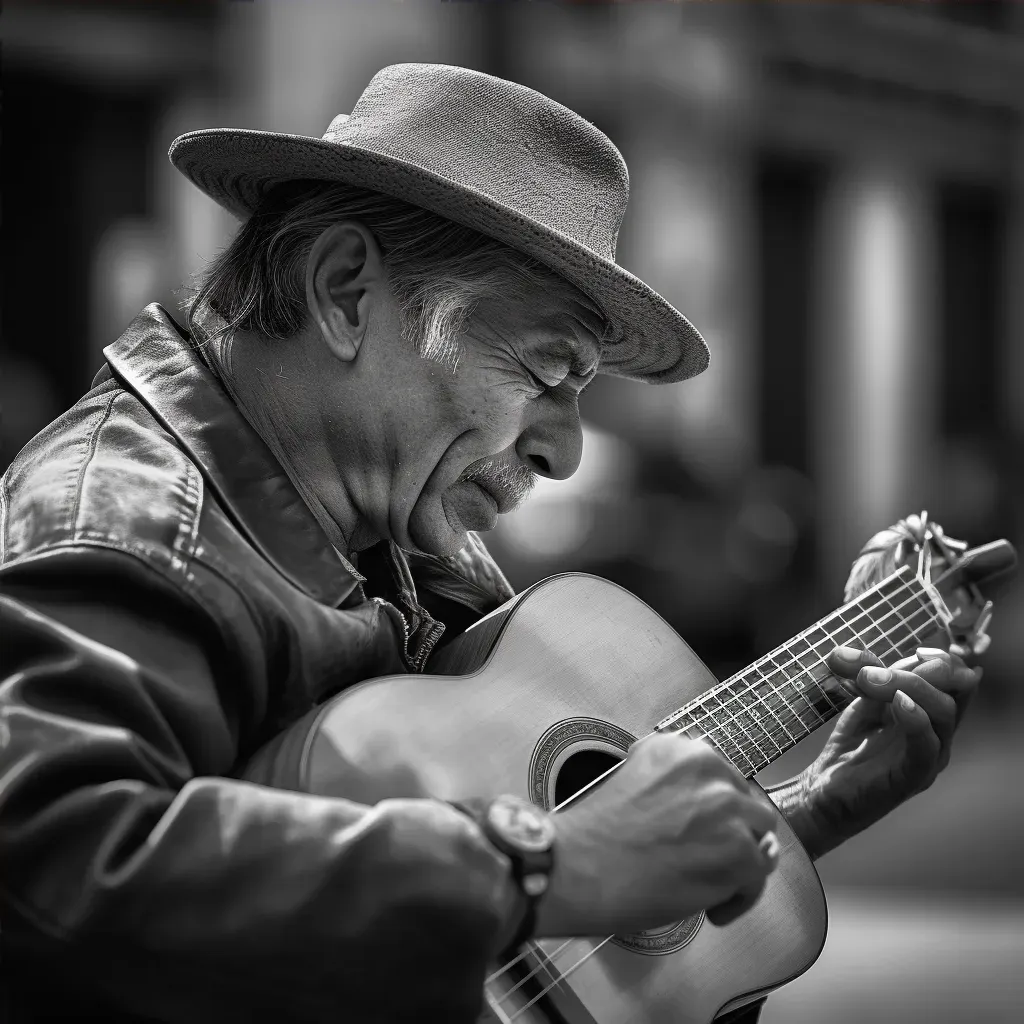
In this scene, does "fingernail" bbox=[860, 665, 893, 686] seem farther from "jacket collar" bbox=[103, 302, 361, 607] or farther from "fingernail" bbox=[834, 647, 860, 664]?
Answer: "jacket collar" bbox=[103, 302, 361, 607]

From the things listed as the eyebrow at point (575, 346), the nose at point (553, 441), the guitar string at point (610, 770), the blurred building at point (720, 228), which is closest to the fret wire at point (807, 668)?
the guitar string at point (610, 770)

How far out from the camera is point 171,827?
1261mm

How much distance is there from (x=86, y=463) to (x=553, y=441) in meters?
0.70

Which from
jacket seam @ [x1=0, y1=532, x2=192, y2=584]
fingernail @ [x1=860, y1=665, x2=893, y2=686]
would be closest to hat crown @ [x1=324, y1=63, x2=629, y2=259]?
jacket seam @ [x1=0, y1=532, x2=192, y2=584]

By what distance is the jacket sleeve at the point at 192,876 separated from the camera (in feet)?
4.08

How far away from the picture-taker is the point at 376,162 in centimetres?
166

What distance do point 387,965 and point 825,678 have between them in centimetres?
98

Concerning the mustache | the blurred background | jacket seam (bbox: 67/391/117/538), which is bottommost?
the blurred background

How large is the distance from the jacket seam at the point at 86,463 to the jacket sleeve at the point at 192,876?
0.33ft

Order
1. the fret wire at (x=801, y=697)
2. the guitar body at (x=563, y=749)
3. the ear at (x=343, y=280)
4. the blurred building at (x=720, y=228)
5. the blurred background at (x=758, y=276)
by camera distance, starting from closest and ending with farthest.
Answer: the guitar body at (x=563, y=749)
the ear at (x=343, y=280)
the fret wire at (x=801, y=697)
the blurred background at (x=758, y=276)
the blurred building at (x=720, y=228)

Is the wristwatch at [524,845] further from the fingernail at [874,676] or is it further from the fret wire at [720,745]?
the fingernail at [874,676]

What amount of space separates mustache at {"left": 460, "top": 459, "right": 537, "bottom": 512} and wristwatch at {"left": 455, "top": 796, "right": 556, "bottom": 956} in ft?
2.09

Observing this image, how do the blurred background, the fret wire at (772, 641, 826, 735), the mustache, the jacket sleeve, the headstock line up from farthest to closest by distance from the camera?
the blurred background < the headstock < the fret wire at (772, 641, 826, 735) < the mustache < the jacket sleeve

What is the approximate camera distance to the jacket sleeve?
124cm
